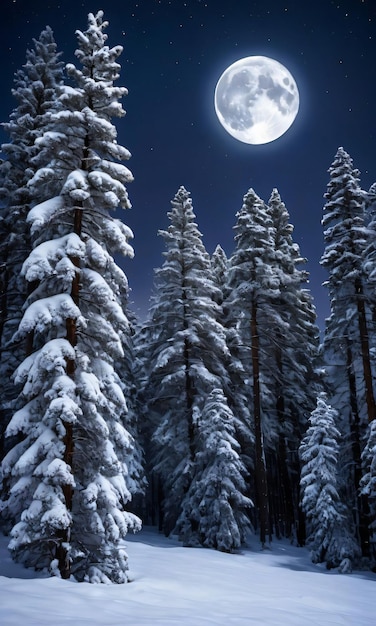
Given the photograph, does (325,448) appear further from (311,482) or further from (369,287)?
(369,287)

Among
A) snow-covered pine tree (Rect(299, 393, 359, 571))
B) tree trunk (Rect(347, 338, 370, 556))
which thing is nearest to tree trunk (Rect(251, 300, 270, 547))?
snow-covered pine tree (Rect(299, 393, 359, 571))

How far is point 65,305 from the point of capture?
11.8 meters

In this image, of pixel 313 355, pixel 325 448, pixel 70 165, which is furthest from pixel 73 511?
pixel 313 355

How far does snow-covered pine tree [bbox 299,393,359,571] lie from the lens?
61.3ft

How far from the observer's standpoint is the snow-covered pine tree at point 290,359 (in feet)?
92.4

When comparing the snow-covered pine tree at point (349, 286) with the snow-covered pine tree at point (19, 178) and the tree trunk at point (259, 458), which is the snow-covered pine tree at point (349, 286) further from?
the snow-covered pine tree at point (19, 178)

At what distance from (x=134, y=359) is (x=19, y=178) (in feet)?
47.7

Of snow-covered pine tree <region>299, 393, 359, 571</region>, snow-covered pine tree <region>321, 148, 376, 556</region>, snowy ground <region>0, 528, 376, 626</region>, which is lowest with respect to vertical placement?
snowy ground <region>0, 528, 376, 626</region>

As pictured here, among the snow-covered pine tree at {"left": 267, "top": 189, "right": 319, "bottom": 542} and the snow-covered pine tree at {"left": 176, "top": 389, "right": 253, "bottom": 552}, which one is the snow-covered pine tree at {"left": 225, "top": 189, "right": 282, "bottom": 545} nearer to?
the snow-covered pine tree at {"left": 267, "top": 189, "right": 319, "bottom": 542}

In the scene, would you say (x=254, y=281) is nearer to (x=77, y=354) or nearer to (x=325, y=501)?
(x=325, y=501)

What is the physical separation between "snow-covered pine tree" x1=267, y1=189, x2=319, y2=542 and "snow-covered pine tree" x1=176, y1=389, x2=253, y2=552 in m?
7.29

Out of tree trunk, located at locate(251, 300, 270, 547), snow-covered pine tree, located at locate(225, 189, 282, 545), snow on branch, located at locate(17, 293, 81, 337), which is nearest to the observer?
snow on branch, located at locate(17, 293, 81, 337)

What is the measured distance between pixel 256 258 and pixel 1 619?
2232 cm

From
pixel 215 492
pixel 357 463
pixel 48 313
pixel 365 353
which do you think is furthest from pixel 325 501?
pixel 48 313
